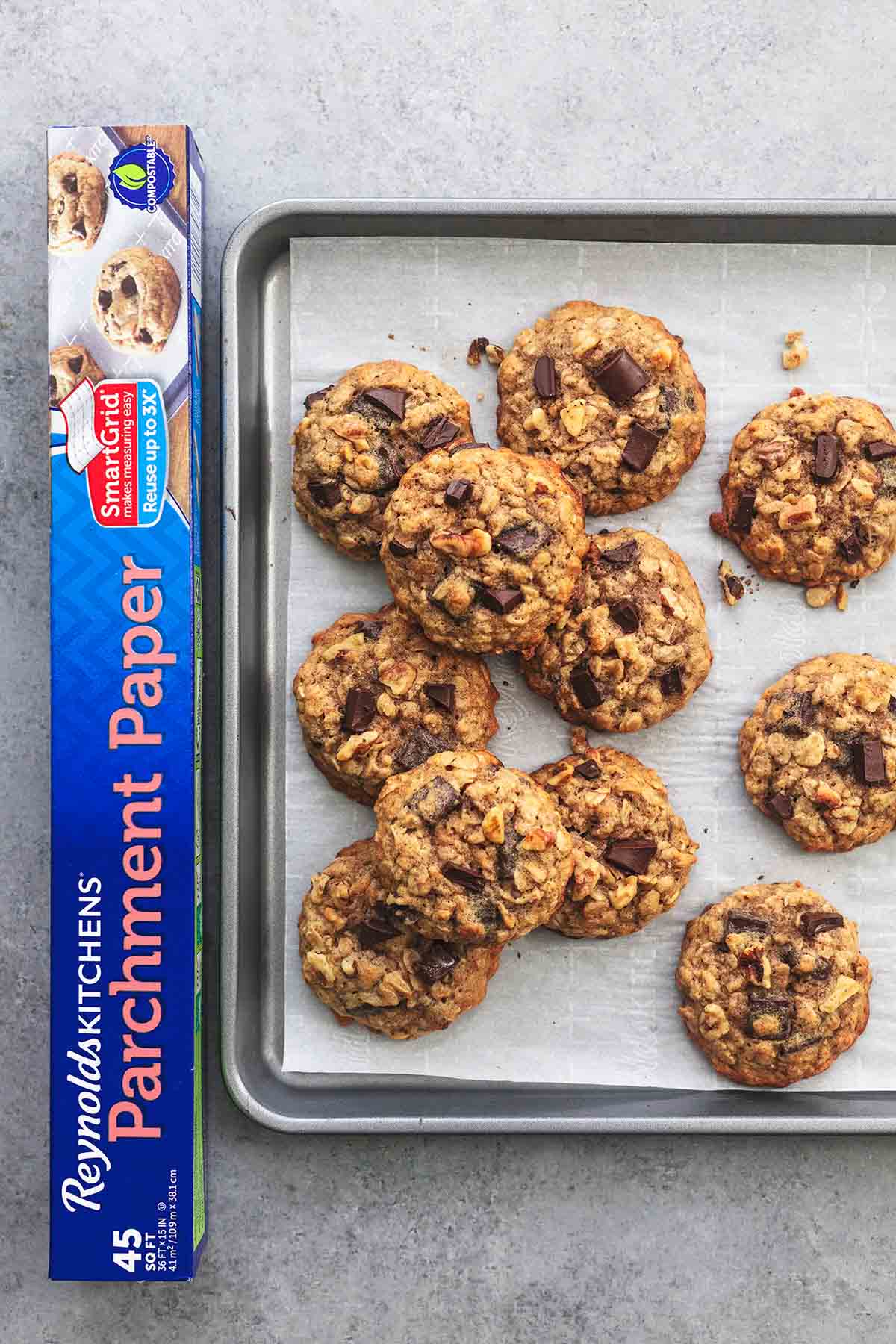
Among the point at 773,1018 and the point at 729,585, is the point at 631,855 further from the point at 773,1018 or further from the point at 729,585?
the point at 729,585

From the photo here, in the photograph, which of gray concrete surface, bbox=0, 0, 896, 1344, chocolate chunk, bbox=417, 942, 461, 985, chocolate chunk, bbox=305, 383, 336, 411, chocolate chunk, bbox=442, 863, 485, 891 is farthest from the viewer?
gray concrete surface, bbox=0, 0, 896, 1344

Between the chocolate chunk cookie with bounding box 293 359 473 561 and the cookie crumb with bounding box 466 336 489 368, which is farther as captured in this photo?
the cookie crumb with bounding box 466 336 489 368

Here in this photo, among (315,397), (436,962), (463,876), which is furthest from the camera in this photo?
(315,397)

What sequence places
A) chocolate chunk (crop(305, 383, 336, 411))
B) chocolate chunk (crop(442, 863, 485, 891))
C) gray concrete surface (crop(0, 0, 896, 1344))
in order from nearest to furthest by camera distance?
chocolate chunk (crop(442, 863, 485, 891)), chocolate chunk (crop(305, 383, 336, 411)), gray concrete surface (crop(0, 0, 896, 1344))

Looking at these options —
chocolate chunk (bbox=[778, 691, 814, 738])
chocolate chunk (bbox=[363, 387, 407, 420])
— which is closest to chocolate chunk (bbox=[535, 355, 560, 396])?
chocolate chunk (bbox=[363, 387, 407, 420])

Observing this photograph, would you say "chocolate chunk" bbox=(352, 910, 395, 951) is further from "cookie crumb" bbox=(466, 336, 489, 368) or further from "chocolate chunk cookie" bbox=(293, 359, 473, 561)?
"cookie crumb" bbox=(466, 336, 489, 368)

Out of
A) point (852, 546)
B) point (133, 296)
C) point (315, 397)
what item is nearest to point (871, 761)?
point (852, 546)

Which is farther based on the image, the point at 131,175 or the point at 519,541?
the point at 131,175
